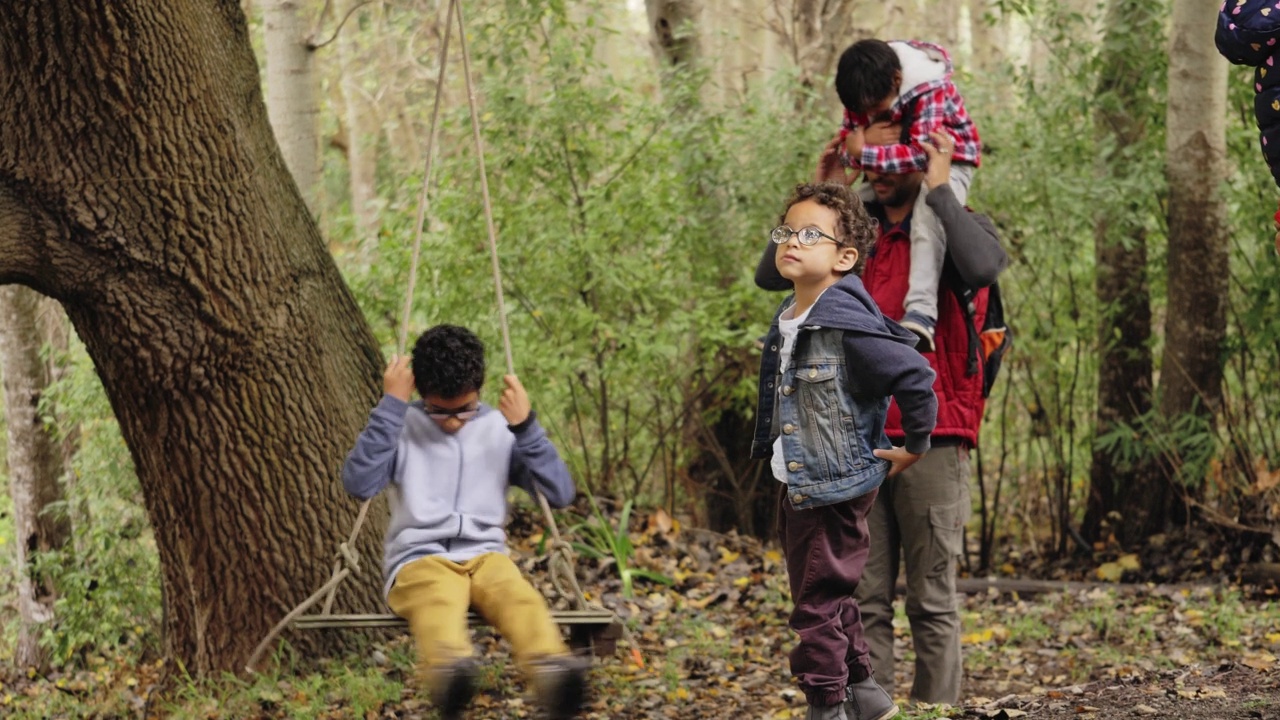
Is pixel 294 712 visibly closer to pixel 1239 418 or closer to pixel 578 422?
pixel 578 422

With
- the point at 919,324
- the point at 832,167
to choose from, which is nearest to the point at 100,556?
the point at 832,167

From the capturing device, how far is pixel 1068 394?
800 cm

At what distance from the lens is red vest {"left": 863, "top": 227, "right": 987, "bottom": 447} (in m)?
4.11

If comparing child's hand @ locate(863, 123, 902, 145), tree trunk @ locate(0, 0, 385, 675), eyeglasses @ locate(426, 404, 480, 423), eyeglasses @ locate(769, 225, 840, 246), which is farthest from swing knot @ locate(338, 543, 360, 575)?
child's hand @ locate(863, 123, 902, 145)

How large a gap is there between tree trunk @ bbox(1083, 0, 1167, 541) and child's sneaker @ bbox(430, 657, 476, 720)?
4.80 meters

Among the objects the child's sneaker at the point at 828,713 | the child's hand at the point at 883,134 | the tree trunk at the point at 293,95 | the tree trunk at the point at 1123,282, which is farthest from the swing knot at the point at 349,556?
the tree trunk at the point at 1123,282

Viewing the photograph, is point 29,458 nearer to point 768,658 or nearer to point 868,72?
point 768,658

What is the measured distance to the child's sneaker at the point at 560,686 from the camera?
371 cm

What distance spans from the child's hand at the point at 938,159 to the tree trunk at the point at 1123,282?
3362 mm

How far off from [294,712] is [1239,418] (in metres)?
5.29

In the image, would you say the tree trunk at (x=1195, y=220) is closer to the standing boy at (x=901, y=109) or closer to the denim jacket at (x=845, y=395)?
the standing boy at (x=901, y=109)

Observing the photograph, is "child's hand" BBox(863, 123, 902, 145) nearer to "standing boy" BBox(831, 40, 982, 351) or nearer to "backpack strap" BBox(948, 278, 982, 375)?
"standing boy" BBox(831, 40, 982, 351)

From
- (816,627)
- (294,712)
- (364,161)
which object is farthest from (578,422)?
(364,161)

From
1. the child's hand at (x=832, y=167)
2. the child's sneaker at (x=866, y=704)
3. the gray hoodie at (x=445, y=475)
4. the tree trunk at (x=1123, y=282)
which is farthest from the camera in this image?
the tree trunk at (x=1123, y=282)
